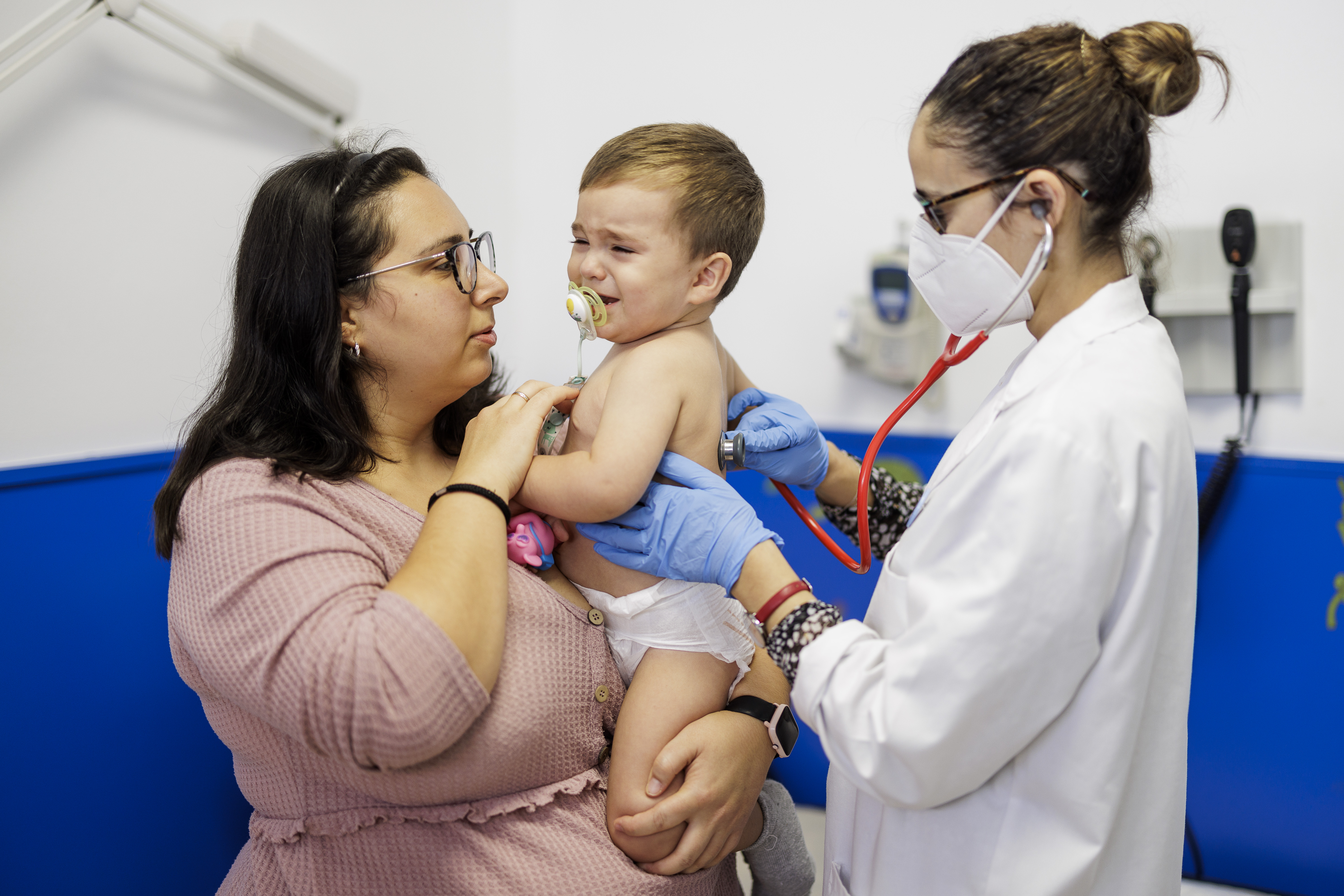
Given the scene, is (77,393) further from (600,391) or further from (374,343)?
(600,391)

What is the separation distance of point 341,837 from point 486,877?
20 centimetres

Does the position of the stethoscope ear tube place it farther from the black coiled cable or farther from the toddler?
the black coiled cable

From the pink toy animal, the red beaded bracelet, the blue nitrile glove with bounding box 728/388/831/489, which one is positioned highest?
the blue nitrile glove with bounding box 728/388/831/489

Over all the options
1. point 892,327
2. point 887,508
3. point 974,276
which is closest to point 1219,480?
point 892,327

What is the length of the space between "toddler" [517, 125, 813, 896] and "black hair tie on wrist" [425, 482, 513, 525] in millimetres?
89

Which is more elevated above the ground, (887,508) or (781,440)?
(781,440)

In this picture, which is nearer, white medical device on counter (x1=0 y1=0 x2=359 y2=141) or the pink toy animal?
the pink toy animal

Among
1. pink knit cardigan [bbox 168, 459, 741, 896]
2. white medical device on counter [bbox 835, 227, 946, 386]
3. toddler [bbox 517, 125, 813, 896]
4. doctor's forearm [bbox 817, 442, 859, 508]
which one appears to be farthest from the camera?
white medical device on counter [bbox 835, 227, 946, 386]

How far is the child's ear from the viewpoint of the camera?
131cm

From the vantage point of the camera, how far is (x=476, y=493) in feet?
3.58

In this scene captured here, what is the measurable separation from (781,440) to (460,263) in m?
0.58

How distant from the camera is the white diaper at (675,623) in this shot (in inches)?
48.3

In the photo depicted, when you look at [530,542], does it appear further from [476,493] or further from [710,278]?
[710,278]

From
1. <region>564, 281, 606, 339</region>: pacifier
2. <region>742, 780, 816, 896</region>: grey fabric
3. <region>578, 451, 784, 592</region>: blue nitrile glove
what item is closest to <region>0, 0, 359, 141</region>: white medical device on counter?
<region>564, 281, 606, 339</region>: pacifier
